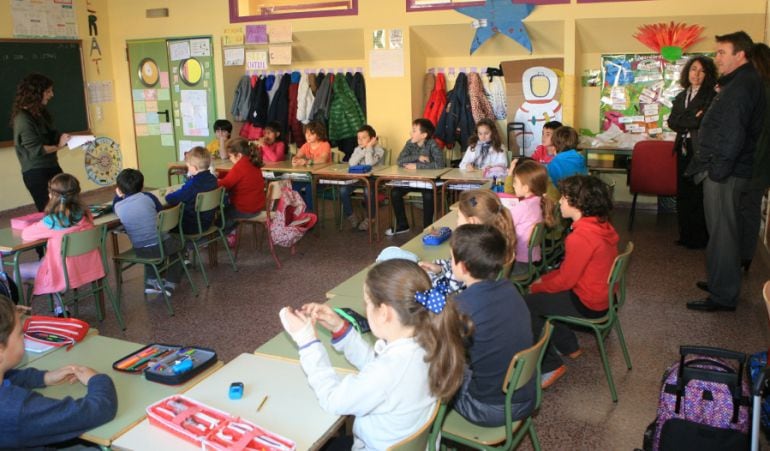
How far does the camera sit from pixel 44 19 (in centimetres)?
811

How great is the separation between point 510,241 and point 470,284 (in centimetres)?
99

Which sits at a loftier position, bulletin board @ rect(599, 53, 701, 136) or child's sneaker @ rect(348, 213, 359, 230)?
Result: bulletin board @ rect(599, 53, 701, 136)

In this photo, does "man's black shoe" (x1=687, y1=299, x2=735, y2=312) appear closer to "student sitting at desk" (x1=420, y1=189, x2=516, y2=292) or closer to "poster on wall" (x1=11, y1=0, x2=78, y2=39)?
"student sitting at desk" (x1=420, y1=189, x2=516, y2=292)

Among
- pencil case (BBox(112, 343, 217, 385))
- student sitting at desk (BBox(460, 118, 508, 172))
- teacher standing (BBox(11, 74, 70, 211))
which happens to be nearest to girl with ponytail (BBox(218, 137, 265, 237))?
teacher standing (BBox(11, 74, 70, 211))

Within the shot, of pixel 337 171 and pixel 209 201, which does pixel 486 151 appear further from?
pixel 209 201

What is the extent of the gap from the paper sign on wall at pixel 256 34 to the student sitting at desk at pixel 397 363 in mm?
6701

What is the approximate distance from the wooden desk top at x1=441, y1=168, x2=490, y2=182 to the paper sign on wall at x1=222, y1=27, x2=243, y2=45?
341 centimetres

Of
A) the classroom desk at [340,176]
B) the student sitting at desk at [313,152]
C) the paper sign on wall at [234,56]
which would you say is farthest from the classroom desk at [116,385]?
the paper sign on wall at [234,56]

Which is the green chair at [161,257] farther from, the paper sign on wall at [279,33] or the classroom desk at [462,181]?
the paper sign on wall at [279,33]

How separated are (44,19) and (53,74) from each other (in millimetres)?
619

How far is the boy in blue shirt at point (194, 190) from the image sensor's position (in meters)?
5.26

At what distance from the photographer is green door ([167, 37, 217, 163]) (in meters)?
8.59

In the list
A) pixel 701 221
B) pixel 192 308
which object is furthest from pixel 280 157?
pixel 701 221

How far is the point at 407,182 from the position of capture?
20.8ft
